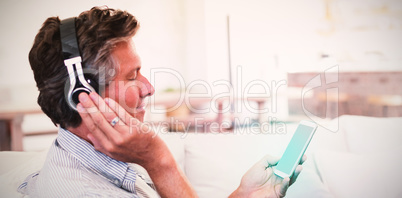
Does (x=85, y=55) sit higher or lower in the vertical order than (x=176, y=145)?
higher

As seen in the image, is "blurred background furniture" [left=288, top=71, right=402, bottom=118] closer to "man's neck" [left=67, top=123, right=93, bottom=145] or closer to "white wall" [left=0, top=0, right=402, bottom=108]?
"white wall" [left=0, top=0, right=402, bottom=108]

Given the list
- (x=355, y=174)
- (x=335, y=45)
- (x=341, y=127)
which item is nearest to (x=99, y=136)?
(x=355, y=174)

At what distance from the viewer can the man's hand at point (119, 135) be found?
60 cm

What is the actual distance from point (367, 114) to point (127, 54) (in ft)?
3.94

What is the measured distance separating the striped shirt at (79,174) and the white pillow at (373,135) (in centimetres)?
87

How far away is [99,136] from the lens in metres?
0.61

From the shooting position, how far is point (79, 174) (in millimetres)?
606

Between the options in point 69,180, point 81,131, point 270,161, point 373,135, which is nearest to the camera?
point 69,180

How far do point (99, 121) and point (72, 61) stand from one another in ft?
0.48

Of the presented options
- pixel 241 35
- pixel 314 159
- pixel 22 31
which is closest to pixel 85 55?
pixel 22 31

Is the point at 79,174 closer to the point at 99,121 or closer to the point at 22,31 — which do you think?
the point at 99,121

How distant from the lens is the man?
1.97 feet

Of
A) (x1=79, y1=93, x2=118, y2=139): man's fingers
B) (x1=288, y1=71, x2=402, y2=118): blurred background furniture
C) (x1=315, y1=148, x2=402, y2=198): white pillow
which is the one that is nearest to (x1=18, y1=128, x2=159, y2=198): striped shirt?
(x1=79, y1=93, x2=118, y2=139): man's fingers

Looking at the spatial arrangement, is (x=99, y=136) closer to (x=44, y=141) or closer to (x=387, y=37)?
(x=44, y=141)
